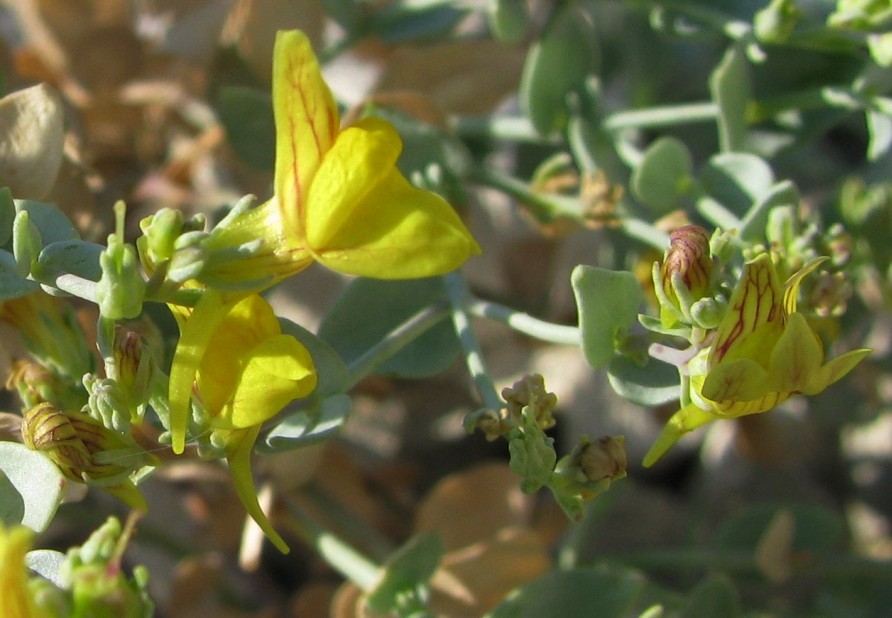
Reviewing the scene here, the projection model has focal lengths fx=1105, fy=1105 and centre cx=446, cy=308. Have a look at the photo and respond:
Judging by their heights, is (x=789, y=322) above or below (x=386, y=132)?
below

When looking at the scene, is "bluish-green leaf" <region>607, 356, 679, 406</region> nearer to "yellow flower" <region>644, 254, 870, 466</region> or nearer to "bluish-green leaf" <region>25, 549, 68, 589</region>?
"yellow flower" <region>644, 254, 870, 466</region>

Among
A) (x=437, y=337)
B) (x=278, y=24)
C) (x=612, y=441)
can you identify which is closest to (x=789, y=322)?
(x=612, y=441)

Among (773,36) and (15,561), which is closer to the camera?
(15,561)

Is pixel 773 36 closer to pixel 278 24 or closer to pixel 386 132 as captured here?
pixel 386 132

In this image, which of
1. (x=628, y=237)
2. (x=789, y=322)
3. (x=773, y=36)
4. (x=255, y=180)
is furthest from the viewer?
(x=255, y=180)

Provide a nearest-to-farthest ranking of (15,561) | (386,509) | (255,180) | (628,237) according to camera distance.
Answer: (15,561) → (628,237) → (255,180) → (386,509)

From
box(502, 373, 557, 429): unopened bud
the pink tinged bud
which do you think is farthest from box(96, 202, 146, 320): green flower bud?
the pink tinged bud
